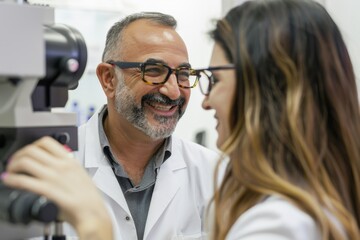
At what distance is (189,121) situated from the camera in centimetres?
254

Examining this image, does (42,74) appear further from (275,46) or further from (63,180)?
(275,46)

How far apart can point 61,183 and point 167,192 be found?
769 mm

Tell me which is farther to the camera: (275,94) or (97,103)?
(97,103)

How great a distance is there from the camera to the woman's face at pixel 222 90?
815 mm

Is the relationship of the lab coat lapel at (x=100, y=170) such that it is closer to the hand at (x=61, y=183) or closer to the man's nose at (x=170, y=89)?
the man's nose at (x=170, y=89)

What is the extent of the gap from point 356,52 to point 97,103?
1405mm

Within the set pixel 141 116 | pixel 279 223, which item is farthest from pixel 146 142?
pixel 279 223

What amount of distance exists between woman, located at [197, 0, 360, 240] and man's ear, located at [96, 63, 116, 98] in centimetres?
74

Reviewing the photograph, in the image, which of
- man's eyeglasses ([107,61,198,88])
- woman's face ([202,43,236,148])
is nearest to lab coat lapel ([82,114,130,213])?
man's eyeglasses ([107,61,198,88])

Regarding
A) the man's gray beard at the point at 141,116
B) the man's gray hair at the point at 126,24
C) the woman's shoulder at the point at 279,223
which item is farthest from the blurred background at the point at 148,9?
the woman's shoulder at the point at 279,223

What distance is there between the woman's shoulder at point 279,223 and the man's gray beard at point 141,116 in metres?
0.71

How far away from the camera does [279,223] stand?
70 centimetres

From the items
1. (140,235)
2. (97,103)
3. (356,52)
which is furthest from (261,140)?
(97,103)

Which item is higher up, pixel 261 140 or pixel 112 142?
pixel 261 140
